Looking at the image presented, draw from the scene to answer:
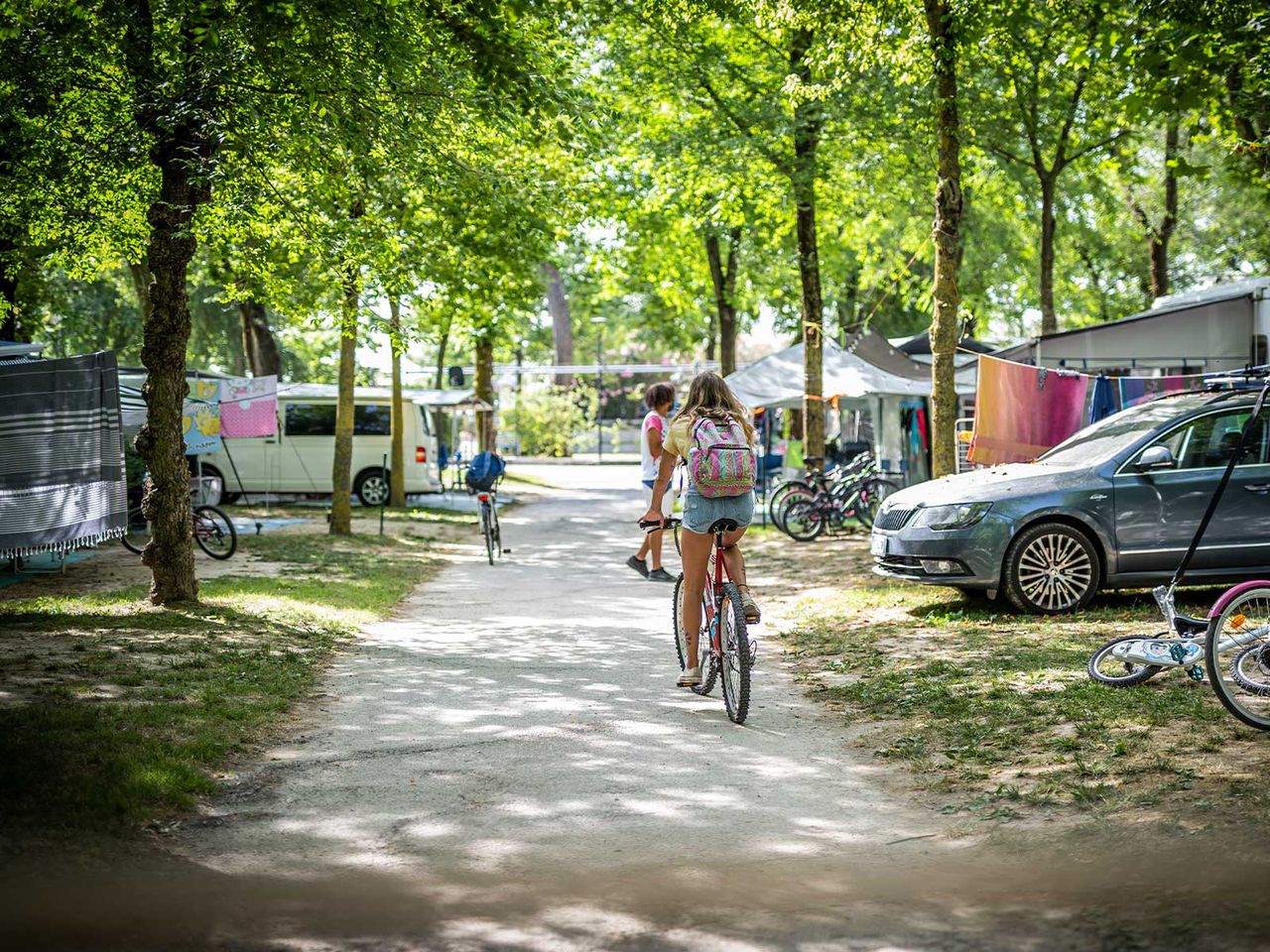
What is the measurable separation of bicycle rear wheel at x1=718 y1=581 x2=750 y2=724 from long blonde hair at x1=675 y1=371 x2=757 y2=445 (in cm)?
92

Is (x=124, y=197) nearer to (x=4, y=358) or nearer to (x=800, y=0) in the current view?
(x=4, y=358)

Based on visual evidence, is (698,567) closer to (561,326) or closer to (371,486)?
(371,486)

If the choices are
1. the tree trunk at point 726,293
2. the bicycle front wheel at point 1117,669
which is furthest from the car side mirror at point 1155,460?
the tree trunk at point 726,293

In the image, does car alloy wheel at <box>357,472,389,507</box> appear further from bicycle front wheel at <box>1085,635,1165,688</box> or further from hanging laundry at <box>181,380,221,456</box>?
bicycle front wheel at <box>1085,635,1165,688</box>

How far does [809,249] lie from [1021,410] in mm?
5871

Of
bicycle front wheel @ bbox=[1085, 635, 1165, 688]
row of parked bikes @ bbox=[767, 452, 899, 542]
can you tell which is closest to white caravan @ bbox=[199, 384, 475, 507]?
row of parked bikes @ bbox=[767, 452, 899, 542]

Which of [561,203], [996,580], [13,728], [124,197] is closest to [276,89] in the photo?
[124,197]

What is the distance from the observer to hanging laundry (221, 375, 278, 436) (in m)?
20.6

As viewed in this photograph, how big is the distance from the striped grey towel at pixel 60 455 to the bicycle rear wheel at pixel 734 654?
6.41 m

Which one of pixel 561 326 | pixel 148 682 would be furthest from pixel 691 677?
pixel 561 326

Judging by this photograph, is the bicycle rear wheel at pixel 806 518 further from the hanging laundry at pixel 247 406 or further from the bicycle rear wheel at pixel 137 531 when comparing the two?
the bicycle rear wheel at pixel 137 531

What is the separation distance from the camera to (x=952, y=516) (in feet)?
35.2

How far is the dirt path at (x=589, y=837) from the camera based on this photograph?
160 inches

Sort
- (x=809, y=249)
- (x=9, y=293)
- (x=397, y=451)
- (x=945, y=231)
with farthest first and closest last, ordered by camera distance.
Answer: (x=397, y=451) → (x=809, y=249) → (x=9, y=293) → (x=945, y=231)
